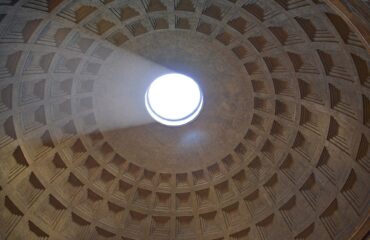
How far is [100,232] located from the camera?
25188 mm

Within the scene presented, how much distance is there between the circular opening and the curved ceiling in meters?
0.69

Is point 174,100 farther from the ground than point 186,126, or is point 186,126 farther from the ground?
point 174,100

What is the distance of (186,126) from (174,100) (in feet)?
10.4

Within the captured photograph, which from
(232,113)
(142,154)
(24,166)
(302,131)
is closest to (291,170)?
(302,131)

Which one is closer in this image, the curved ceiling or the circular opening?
the curved ceiling

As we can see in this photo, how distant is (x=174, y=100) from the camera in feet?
91.9

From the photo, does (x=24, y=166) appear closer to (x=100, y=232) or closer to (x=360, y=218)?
(x=100, y=232)

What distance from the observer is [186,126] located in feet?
83.2

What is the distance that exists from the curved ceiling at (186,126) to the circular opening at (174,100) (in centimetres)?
69

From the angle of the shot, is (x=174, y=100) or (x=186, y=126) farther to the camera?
(x=174, y=100)

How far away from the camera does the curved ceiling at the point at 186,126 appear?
1988cm

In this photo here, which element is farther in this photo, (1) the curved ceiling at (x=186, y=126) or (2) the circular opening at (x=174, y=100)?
(2) the circular opening at (x=174, y=100)

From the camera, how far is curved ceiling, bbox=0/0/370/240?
19.9 metres

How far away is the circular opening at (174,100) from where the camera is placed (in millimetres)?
25453
